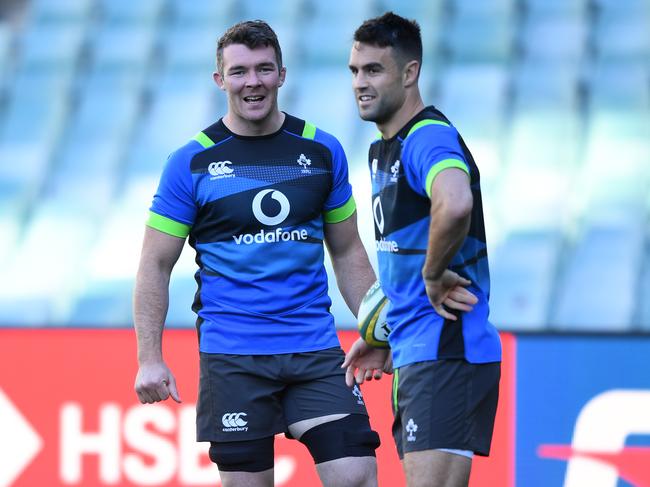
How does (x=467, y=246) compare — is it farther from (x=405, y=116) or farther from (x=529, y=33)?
(x=529, y=33)

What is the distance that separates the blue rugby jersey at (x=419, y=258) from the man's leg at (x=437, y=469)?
0.92ft

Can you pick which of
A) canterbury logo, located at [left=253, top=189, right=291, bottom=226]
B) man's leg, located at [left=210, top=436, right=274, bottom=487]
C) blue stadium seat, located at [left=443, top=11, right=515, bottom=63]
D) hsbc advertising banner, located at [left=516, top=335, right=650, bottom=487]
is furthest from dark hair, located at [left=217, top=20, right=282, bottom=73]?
blue stadium seat, located at [left=443, top=11, right=515, bottom=63]

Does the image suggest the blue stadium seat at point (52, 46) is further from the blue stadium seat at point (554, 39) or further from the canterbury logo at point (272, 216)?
the canterbury logo at point (272, 216)

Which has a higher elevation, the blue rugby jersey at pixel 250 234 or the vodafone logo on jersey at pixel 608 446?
the blue rugby jersey at pixel 250 234

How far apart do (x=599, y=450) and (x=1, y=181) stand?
15.6 feet

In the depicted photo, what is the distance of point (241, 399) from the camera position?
439cm

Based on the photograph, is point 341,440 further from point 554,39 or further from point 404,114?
point 554,39

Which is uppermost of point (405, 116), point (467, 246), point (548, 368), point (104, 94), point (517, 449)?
point (104, 94)

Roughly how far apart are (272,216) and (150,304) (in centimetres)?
50

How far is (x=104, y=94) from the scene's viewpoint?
9961 mm

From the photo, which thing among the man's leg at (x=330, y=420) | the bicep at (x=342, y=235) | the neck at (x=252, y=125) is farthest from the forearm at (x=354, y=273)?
the neck at (x=252, y=125)

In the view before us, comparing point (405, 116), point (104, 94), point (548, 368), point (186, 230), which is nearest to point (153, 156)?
point (104, 94)

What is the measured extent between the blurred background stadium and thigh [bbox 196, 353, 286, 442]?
3.06m

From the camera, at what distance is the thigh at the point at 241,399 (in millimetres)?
4387
